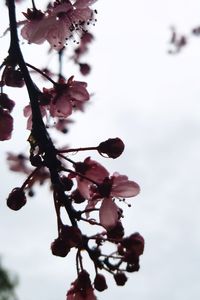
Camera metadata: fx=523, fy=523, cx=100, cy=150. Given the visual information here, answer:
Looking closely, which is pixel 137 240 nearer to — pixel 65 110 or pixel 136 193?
pixel 136 193

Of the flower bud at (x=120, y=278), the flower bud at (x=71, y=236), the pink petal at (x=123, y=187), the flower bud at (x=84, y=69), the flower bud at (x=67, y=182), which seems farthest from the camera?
the flower bud at (x=84, y=69)

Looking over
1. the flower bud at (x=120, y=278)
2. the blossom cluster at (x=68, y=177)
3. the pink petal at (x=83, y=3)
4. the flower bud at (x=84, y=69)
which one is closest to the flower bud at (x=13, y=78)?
the blossom cluster at (x=68, y=177)

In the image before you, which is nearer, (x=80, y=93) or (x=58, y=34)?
(x=80, y=93)

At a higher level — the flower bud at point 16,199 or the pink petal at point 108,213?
the pink petal at point 108,213

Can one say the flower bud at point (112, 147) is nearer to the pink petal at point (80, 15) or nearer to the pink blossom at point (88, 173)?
the pink blossom at point (88, 173)

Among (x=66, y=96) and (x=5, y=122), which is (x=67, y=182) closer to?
(x=5, y=122)

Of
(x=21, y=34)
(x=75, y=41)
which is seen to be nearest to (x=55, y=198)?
(x=21, y=34)

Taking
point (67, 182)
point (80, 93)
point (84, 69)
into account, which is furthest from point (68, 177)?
point (84, 69)
